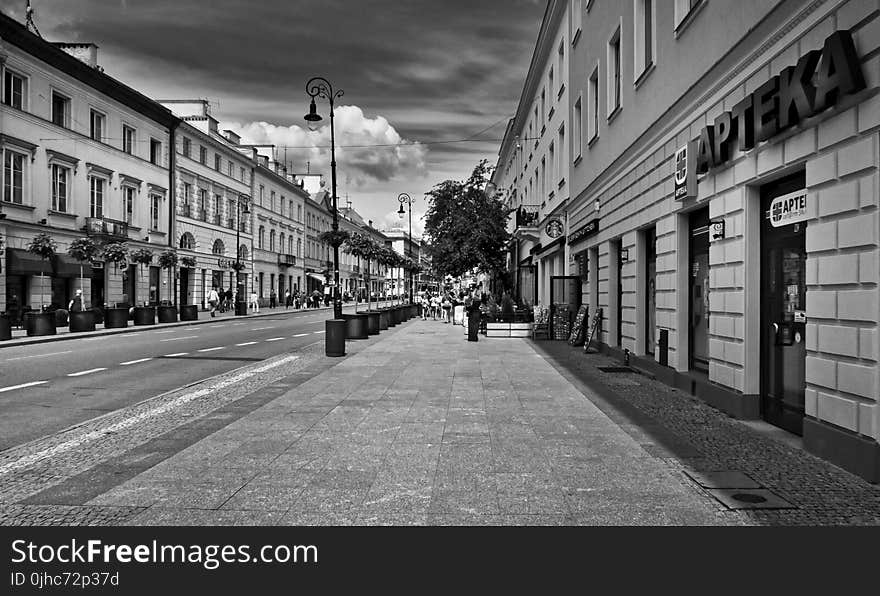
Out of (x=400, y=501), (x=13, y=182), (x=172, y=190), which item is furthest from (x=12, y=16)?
(x=400, y=501)

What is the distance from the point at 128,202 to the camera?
123ft

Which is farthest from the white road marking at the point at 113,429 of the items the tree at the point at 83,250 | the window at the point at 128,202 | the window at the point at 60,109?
the window at the point at 128,202

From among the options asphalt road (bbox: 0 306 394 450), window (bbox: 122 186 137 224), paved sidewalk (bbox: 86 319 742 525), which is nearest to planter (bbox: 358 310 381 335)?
asphalt road (bbox: 0 306 394 450)

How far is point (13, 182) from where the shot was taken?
27672 millimetres

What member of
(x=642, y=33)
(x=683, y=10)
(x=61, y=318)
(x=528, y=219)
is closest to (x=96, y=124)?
(x=61, y=318)

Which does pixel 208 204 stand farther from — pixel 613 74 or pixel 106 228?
pixel 613 74

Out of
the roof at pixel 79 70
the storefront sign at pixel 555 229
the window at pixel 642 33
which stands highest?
the roof at pixel 79 70

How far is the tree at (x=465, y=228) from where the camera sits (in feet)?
109

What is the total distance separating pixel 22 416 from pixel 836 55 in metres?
9.87

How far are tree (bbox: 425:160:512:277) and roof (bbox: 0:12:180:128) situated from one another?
18.4 m

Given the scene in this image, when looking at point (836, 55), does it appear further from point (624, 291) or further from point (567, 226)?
point (567, 226)

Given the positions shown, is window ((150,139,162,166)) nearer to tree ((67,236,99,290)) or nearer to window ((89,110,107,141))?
window ((89,110,107,141))

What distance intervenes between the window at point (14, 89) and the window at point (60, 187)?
3.24 metres

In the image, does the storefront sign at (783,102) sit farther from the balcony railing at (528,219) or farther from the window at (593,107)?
the balcony railing at (528,219)
